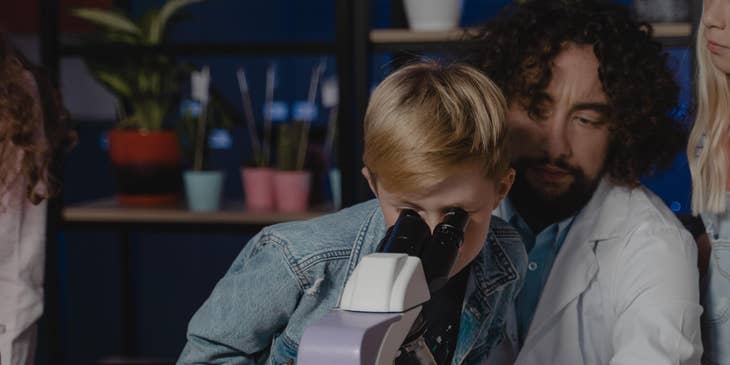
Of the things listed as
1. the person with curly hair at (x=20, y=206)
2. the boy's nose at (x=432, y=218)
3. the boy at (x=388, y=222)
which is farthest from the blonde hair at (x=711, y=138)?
the person with curly hair at (x=20, y=206)

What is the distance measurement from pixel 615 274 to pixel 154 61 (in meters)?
1.55

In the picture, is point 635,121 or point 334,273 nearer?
point 334,273

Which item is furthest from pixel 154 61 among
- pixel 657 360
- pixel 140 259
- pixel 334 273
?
pixel 657 360

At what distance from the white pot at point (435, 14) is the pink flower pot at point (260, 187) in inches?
23.0

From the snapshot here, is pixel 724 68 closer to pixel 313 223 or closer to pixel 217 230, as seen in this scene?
pixel 313 223

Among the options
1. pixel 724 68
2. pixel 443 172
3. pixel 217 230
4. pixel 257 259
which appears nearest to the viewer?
pixel 443 172

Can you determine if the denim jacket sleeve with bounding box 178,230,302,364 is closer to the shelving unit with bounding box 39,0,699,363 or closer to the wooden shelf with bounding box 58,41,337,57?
the shelving unit with bounding box 39,0,699,363

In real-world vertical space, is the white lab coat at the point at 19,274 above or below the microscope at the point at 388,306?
below

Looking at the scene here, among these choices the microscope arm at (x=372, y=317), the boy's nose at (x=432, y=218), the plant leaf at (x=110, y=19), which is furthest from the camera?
the plant leaf at (x=110, y=19)

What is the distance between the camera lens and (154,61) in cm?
261

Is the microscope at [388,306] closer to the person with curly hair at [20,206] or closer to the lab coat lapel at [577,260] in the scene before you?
the lab coat lapel at [577,260]

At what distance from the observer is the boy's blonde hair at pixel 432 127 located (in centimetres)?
110

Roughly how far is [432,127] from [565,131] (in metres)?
0.45

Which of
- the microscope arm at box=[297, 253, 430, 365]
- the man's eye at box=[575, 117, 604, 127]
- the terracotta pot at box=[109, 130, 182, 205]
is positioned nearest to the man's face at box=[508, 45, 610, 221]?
the man's eye at box=[575, 117, 604, 127]
